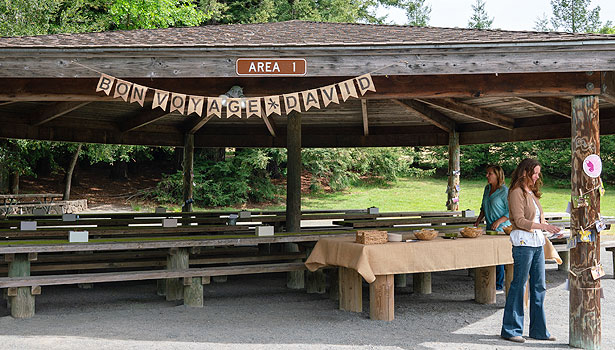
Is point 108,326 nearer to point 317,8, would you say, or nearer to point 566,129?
point 566,129

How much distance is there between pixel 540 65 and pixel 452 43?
891 millimetres

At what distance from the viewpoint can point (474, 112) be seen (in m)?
10.5

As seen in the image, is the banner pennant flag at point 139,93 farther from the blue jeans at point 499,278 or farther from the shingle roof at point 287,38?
the blue jeans at point 499,278

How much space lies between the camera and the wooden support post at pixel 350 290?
700cm

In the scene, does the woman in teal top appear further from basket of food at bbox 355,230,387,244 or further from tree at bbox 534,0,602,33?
tree at bbox 534,0,602,33

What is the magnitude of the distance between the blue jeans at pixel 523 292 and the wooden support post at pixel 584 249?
1.02 feet

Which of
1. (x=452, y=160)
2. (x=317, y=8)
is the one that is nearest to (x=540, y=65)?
(x=452, y=160)

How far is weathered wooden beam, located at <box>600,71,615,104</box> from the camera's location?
5871 millimetres

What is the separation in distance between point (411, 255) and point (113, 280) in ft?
11.1

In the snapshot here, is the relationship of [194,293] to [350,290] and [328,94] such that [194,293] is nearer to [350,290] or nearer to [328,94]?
[350,290]

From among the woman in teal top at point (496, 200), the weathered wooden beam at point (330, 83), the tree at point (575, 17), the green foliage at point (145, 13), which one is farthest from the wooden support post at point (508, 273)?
the tree at point (575, 17)

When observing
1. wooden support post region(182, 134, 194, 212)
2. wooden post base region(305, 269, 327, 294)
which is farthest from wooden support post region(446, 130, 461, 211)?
wooden support post region(182, 134, 194, 212)

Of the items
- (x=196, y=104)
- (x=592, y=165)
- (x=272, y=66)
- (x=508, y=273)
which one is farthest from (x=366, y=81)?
(x=508, y=273)

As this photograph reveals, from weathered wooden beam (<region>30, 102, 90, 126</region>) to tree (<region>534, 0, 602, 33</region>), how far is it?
37.6m
